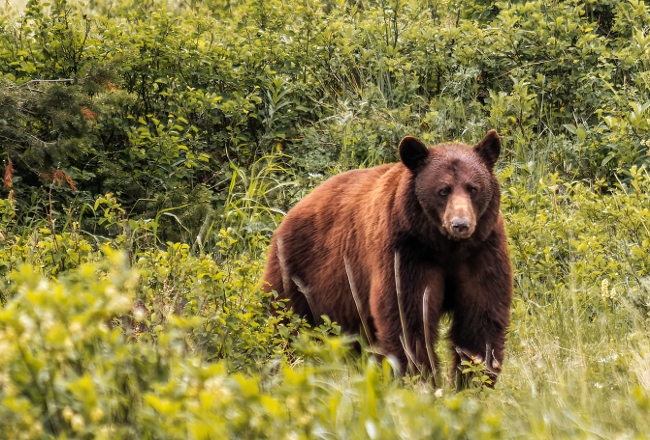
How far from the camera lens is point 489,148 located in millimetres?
4945

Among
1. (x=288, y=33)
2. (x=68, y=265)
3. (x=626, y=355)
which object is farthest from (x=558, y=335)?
(x=288, y=33)

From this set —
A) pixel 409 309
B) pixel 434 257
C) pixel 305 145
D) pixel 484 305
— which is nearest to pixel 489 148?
pixel 434 257

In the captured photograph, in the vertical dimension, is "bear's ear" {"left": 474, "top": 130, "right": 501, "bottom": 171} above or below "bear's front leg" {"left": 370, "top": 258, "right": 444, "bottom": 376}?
above

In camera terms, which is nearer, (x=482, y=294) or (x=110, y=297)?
(x=110, y=297)

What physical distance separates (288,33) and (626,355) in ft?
17.7

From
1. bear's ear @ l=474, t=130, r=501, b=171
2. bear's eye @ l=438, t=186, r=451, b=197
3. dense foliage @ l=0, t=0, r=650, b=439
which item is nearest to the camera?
dense foliage @ l=0, t=0, r=650, b=439

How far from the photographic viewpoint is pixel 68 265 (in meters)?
4.69

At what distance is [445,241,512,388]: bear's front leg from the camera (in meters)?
4.61

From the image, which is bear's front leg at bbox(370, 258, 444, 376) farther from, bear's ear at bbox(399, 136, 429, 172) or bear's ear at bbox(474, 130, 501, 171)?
bear's ear at bbox(474, 130, 501, 171)

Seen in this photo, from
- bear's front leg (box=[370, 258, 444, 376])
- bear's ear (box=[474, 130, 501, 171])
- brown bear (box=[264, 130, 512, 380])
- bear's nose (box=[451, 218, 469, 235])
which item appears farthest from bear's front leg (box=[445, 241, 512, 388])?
bear's ear (box=[474, 130, 501, 171])

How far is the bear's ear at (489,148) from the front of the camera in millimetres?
4926

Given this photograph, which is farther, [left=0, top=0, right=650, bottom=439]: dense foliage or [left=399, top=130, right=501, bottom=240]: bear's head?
[left=399, top=130, right=501, bottom=240]: bear's head

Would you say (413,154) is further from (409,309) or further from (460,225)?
(409,309)

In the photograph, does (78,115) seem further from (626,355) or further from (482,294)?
(626,355)
